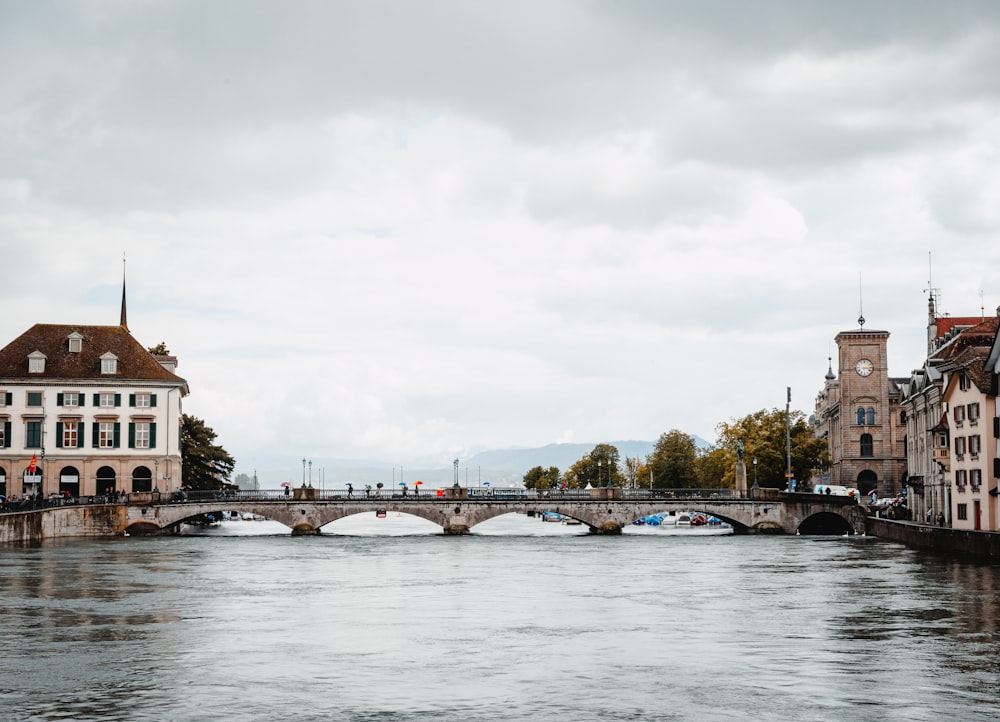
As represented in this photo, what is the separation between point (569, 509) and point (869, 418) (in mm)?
49435

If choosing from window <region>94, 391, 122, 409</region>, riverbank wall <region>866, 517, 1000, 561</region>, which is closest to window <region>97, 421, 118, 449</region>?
window <region>94, 391, 122, 409</region>

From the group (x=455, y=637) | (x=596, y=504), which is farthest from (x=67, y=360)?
(x=455, y=637)

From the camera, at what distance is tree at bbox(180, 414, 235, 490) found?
13602cm

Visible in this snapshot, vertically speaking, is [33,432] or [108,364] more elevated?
[108,364]

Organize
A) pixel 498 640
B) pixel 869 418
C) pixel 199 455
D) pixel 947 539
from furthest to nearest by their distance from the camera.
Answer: pixel 869 418 < pixel 199 455 < pixel 947 539 < pixel 498 640

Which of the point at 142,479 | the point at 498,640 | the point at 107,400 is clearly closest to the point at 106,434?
the point at 107,400

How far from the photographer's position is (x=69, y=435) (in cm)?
11194

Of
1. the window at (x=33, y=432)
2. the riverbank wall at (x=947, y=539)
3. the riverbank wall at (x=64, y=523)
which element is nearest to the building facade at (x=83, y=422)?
the window at (x=33, y=432)

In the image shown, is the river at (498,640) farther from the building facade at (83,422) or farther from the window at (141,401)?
the window at (141,401)

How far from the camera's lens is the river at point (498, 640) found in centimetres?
2888

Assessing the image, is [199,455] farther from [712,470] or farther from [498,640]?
[498,640]

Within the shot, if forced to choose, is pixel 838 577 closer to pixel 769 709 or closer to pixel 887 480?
pixel 769 709

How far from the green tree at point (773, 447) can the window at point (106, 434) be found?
65610 millimetres

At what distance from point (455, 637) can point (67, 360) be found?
82.0 meters
